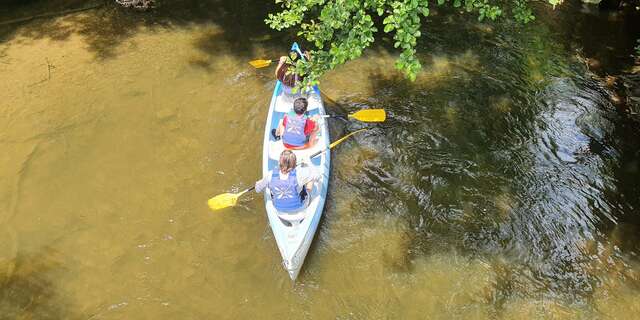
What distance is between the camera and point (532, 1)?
11.3m

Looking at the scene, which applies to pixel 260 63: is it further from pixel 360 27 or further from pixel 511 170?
pixel 511 170

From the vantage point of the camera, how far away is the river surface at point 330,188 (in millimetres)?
5234

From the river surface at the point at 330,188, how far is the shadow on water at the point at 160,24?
65 mm

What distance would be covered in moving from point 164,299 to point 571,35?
9.87 metres

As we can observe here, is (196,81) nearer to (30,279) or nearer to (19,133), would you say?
(19,133)

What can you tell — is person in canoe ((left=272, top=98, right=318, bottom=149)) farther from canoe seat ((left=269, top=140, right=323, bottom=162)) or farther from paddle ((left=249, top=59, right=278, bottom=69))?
paddle ((left=249, top=59, right=278, bottom=69))

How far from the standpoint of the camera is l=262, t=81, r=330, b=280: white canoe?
5227 mm

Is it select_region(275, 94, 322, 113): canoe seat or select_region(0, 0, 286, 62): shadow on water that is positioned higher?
select_region(0, 0, 286, 62): shadow on water

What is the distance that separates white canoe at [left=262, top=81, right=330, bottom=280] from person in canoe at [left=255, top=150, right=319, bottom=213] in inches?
3.9

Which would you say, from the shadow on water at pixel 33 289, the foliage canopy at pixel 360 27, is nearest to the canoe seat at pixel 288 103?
the foliage canopy at pixel 360 27

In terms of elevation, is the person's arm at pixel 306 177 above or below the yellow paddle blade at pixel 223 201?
above

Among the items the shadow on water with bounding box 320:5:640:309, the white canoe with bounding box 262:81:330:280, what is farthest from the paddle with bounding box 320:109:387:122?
the white canoe with bounding box 262:81:330:280

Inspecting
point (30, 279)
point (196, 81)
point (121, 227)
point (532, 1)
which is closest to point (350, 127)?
point (196, 81)

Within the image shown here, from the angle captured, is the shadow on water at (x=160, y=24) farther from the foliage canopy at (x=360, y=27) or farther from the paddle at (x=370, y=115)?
the foliage canopy at (x=360, y=27)
